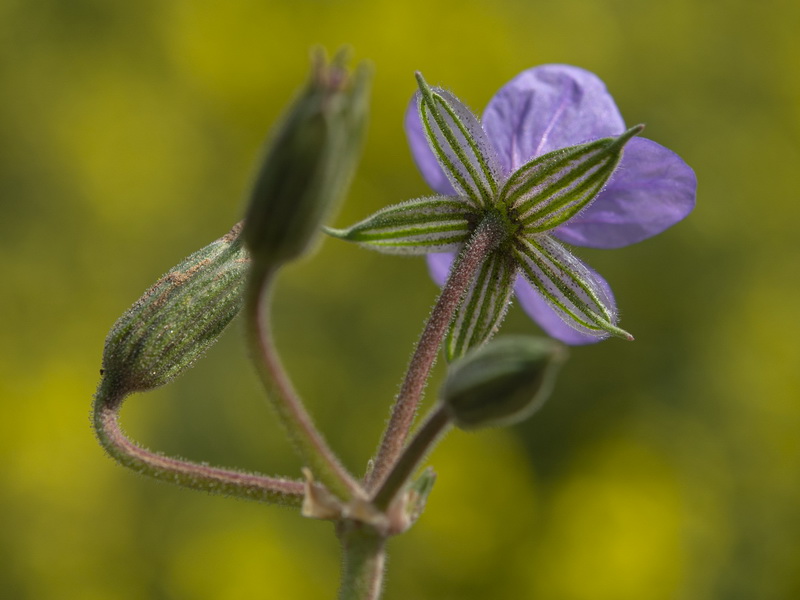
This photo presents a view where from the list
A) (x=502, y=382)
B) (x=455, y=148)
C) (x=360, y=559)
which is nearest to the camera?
(x=502, y=382)

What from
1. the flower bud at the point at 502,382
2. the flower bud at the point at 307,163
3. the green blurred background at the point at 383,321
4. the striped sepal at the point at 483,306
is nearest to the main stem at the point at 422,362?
the striped sepal at the point at 483,306

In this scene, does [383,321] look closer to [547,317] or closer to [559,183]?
[547,317]

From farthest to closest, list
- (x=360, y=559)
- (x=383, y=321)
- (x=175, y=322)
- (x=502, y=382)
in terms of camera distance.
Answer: (x=383, y=321), (x=175, y=322), (x=360, y=559), (x=502, y=382)

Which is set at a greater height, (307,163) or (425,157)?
(307,163)

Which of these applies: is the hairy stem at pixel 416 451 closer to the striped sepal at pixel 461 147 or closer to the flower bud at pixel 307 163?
the flower bud at pixel 307 163

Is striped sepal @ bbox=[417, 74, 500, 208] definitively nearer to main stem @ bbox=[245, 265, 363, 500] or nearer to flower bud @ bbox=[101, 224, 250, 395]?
flower bud @ bbox=[101, 224, 250, 395]

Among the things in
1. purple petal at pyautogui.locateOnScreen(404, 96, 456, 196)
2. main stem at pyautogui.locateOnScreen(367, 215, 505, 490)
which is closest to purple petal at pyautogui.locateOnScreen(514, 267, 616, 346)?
purple petal at pyautogui.locateOnScreen(404, 96, 456, 196)

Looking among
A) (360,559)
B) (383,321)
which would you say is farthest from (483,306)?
(383,321)
